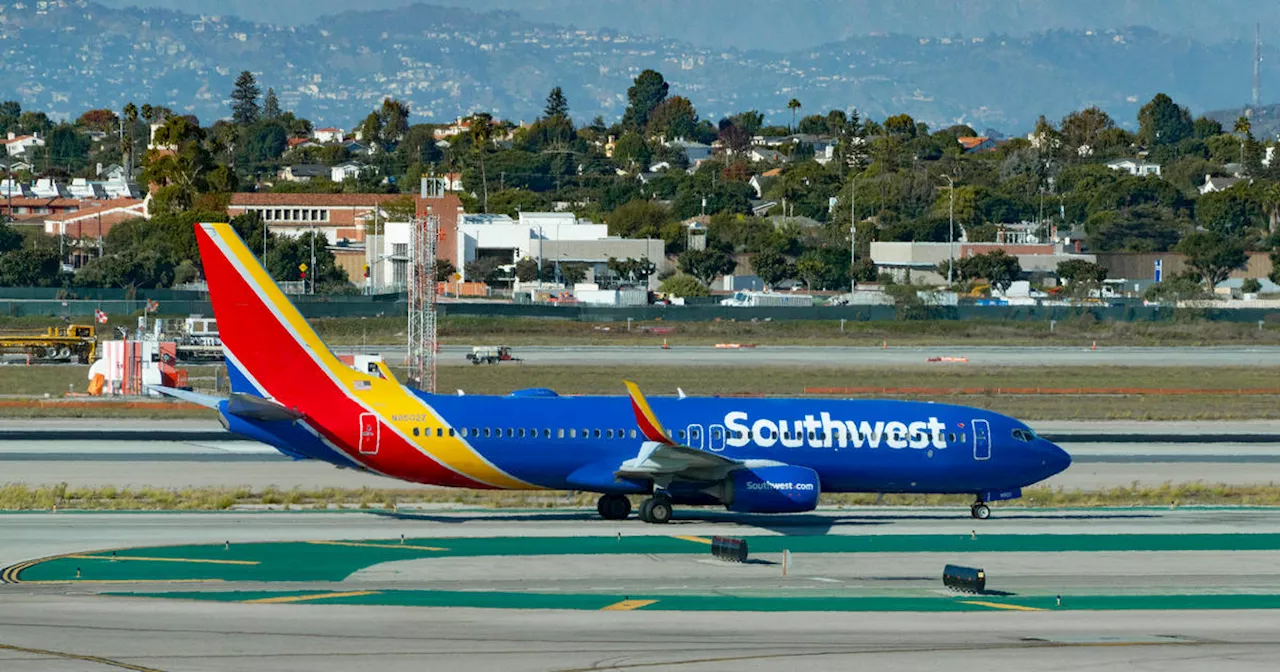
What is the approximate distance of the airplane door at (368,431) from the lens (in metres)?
37.4

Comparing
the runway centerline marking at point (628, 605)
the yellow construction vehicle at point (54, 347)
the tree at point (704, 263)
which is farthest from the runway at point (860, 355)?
the runway centerline marking at point (628, 605)

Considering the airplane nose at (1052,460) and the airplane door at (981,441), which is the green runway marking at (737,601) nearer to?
the airplane door at (981,441)

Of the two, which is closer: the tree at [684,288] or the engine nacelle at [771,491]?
the engine nacelle at [771,491]

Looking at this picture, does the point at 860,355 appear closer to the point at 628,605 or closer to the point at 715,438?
the point at 715,438

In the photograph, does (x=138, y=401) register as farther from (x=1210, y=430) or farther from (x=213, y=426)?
(x=1210, y=430)

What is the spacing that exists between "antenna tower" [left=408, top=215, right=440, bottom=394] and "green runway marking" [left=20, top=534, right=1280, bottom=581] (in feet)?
87.4

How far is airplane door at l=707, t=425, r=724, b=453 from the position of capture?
39.4 m

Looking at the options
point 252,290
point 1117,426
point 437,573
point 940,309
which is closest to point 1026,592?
point 437,573

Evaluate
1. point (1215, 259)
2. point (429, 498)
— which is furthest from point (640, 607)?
point (1215, 259)

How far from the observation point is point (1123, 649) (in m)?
25.4

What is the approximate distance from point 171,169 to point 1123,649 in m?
155

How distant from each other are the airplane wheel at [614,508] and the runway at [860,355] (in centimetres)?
4915

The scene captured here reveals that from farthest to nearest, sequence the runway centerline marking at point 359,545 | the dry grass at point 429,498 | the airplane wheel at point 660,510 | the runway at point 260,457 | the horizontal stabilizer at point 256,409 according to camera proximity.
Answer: the runway at point 260,457 < the dry grass at point 429,498 < the airplane wheel at point 660,510 < the horizontal stabilizer at point 256,409 < the runway centerline marking at point 359,545

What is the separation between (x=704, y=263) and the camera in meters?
169
